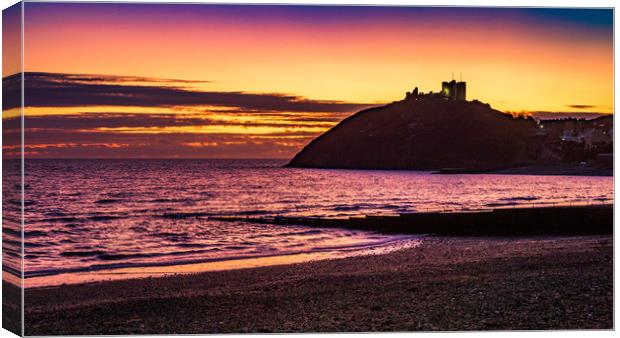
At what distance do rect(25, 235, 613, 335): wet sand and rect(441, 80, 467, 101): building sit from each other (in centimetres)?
270

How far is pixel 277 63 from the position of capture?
12.6 metres

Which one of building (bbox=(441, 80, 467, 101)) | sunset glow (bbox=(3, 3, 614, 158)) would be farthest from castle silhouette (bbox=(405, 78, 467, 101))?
sunset glow (bbox=(3, 3, 614, 158))

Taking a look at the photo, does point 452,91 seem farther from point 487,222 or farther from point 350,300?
point 487,222

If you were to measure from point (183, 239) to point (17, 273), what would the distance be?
40.6 feet

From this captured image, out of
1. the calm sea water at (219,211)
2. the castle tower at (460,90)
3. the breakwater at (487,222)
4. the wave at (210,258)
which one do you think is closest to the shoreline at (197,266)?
the wave at (210,258)

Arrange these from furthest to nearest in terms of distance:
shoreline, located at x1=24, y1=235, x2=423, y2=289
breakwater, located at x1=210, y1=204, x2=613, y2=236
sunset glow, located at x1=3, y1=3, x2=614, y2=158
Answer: breakwater, located at x1=210, y1=204, x2=613, y2=236 < shoreline, located at x1=24, y1=235, x2=423, y2=289 < sunset glow, located at x1=3, y1=3, x2=614, y2=158

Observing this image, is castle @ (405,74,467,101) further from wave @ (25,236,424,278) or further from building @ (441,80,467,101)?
wave @ (25,236,424,278)

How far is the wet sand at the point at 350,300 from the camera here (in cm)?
1059

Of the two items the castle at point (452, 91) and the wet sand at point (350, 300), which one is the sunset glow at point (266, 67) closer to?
→ the castle at point (452, 91)

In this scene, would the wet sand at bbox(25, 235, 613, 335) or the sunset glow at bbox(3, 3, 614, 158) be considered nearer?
the wet sand at bbox(25, 235, 613, 335)

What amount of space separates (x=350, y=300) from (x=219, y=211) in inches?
995

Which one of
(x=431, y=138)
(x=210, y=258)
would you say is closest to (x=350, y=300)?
(x=431, y=138)

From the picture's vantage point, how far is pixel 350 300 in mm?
11359

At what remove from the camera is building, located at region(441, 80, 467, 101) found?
1245 centimetres
